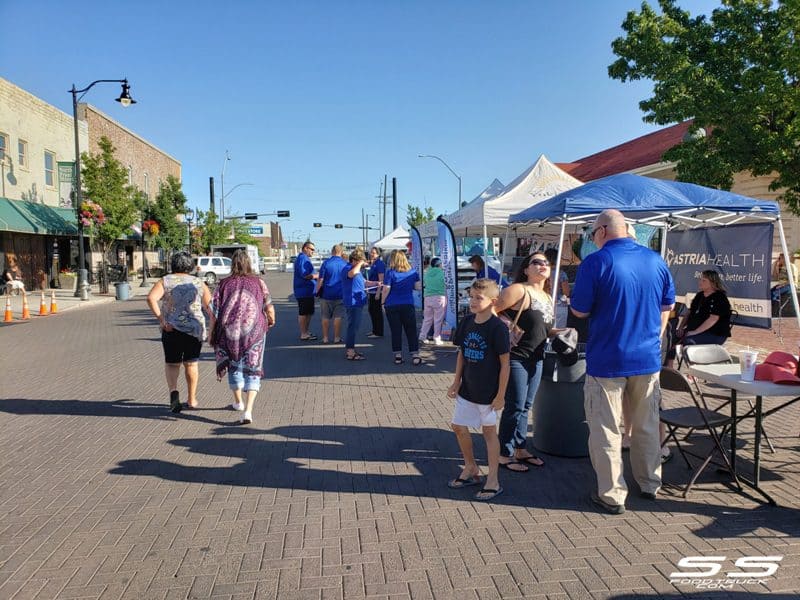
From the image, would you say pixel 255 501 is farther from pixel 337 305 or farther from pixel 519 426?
pixel 337 305

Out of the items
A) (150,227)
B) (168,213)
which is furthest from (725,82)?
(168,213)

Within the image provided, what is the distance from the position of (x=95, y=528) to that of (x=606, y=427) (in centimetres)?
339

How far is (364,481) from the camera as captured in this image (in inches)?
178

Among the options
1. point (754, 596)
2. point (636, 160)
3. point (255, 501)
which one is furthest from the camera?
point (636, 160)

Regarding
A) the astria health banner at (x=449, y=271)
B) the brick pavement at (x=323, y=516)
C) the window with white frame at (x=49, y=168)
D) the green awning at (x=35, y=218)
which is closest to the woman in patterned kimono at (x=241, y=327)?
the brick pavement at (x=323, y=516)

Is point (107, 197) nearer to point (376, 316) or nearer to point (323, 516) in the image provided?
point (376, 316)

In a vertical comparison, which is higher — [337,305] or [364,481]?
[337,305]

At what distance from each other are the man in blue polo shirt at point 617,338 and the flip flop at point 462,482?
0.90m

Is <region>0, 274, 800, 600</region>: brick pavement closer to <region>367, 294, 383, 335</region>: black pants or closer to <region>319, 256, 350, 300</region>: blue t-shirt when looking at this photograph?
<region>319, 256, 350, 300</region>: blue t-shirt

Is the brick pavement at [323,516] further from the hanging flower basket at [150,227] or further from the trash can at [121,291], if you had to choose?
the hanging flower basket at [150,227]

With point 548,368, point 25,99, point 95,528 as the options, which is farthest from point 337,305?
point 25,99

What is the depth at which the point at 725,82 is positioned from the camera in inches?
559

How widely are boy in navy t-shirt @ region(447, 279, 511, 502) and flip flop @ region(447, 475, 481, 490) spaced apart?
187 millimetres

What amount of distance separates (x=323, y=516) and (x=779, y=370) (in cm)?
337
